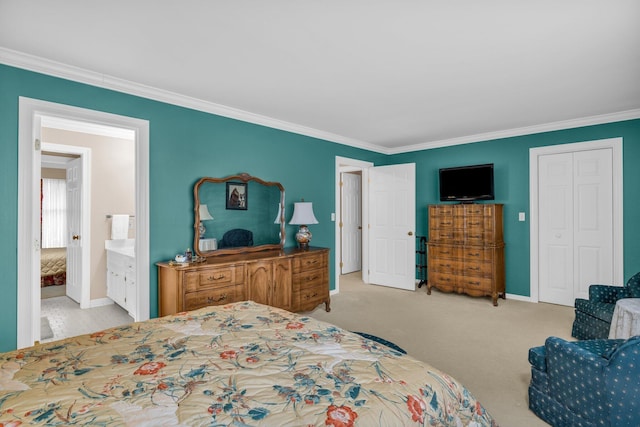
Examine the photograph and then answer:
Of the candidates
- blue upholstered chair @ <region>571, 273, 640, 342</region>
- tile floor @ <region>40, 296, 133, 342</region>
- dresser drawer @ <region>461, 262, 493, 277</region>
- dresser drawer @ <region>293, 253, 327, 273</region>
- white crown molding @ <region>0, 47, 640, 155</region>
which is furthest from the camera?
dresser drawer @ <region>461, 262, 493, 277</region>

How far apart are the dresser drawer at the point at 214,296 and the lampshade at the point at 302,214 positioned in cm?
121

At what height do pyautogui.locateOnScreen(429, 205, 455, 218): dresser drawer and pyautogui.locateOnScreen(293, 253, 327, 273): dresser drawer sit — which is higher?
pyautogui.locateOnScreen(429, 205, 455, 218): dresser drawer

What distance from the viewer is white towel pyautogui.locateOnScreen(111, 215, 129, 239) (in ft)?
15.5

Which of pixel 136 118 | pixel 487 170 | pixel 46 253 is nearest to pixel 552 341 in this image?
pixel 487 170

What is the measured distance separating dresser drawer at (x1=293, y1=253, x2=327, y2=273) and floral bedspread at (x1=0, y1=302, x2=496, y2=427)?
2.16 meters

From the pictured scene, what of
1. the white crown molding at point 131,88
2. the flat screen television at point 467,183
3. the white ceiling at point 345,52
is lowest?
the flat screen television at point 467,183

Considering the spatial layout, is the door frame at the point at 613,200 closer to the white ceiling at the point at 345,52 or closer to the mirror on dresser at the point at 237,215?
the white ceiling at the point at 345,52

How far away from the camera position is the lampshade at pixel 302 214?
418 cm

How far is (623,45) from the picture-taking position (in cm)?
231

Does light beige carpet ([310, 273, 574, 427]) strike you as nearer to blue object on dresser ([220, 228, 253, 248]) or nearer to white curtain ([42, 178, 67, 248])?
blue object on dresser ([220, 228, 253, 248])

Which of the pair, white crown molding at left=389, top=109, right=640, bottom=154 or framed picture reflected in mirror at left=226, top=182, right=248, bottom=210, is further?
white crown molding at left=389, top=109, right=640, bottom=154

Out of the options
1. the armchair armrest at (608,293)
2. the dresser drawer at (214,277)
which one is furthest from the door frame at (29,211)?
A: the armchair armrest at (608,293)

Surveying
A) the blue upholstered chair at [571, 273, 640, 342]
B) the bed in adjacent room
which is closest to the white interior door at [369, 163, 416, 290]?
the blue upholstered chair at [571, 273, 640, 342]

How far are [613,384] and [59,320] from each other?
5.16 metres
